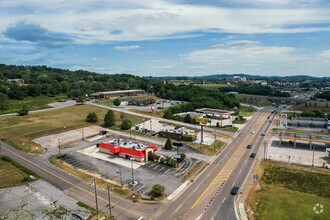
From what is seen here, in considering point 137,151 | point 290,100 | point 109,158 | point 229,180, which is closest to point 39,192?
point 109,158

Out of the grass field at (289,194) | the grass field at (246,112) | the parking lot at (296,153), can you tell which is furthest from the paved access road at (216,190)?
the grass field at (246,112)

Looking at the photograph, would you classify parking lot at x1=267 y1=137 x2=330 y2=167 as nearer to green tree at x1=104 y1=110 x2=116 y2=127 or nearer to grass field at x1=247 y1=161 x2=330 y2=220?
grass field at x1=247 y1=161 x2=330 y2=220

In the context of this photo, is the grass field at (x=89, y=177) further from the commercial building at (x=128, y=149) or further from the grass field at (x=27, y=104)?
the grass field at (x=27, y=104)

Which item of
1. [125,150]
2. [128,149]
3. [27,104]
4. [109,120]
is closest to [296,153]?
[128,149]

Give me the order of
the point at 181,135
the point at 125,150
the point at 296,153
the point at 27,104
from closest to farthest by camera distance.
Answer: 1. the point at 125,150
2. the point at 296,153
3. the point at 181,135
4. the point at 27,104

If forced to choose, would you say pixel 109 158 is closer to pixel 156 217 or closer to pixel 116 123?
pixel 156 217

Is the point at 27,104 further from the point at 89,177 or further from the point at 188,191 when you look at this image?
the point at 188,191

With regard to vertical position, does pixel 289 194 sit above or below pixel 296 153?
below
